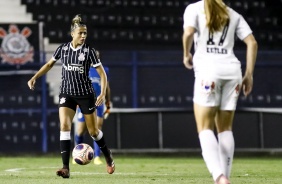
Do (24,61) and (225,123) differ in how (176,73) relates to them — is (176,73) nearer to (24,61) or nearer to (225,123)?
(24,61)

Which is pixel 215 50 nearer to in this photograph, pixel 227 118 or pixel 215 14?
pixel 215 14

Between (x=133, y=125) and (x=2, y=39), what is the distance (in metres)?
5.05

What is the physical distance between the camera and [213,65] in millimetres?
8562

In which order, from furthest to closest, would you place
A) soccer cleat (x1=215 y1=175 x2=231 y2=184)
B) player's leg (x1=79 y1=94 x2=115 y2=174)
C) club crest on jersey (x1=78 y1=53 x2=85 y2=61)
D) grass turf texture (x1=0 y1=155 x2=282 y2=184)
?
1. player's leg (x1=79 y1=94 x2=115 y2=174)
2. club crest on jersey (x1=78 y1=53 x2=85 y2=61)
3. grass turf texture (x1=0 y1=155 x2=282 y2=184)
4. soccer cleat (x1=215 y1=175 x2=231 y2=184)

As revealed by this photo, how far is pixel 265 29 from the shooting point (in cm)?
2567

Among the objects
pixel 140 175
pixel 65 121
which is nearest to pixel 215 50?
pixel 65 121

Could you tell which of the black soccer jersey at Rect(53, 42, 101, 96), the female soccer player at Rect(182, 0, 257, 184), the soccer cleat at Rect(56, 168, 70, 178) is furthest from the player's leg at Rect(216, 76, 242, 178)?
the black soccer jersey at Rect(53, 42, 101, 96)

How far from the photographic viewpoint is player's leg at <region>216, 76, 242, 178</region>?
8617 mm

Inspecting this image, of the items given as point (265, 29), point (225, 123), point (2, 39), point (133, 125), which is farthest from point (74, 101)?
point (265, 29)

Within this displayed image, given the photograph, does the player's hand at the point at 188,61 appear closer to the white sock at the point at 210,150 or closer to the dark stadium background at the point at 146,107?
the white sock at the point at 210,150

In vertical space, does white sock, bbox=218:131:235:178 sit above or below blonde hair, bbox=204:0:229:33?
below

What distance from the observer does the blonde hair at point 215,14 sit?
333 inches

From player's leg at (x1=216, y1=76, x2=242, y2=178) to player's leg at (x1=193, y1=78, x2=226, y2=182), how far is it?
0.08 meters

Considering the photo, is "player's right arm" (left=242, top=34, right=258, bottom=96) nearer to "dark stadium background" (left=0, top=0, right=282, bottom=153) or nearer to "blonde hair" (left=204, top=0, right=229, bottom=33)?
"blonde hair" (left=204, top=0, right=229, bottom=33)
